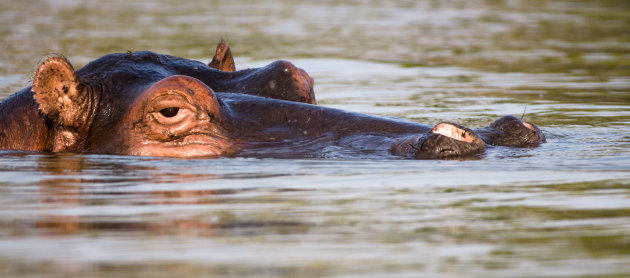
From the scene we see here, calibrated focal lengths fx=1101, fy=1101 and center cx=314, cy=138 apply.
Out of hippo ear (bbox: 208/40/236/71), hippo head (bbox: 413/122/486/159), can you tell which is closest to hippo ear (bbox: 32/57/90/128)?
hippo ear (bbox: 208/40/236/71)

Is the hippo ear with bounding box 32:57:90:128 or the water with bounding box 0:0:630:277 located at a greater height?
the hippo ear with bounding box 32:57:90:128

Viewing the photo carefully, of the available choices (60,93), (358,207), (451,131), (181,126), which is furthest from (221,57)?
(358,207)

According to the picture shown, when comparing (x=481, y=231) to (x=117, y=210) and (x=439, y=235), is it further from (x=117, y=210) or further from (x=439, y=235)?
(x=117, y=210)

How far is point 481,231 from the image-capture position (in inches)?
202

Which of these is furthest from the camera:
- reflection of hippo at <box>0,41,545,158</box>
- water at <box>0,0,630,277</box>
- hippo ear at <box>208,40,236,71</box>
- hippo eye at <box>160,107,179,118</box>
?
hippo ear at <box>208,40,236,71</box>

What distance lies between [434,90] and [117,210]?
8663mm

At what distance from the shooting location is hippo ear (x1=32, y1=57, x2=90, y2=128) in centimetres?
747

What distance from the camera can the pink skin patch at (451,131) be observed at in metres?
6.95

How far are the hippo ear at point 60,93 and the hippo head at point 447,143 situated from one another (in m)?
2.39

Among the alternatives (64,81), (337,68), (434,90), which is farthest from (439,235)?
(337,68)

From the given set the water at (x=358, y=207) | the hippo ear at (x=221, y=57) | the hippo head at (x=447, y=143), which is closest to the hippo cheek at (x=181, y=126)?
the water at (x=358, y=207)

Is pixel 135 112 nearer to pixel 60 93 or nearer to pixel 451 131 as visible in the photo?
pixel 60 93

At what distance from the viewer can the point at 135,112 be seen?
7.55 m

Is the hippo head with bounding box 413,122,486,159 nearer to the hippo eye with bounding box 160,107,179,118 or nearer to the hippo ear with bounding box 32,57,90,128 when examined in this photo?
the hippo eye with bounding box 160,107,179,118
